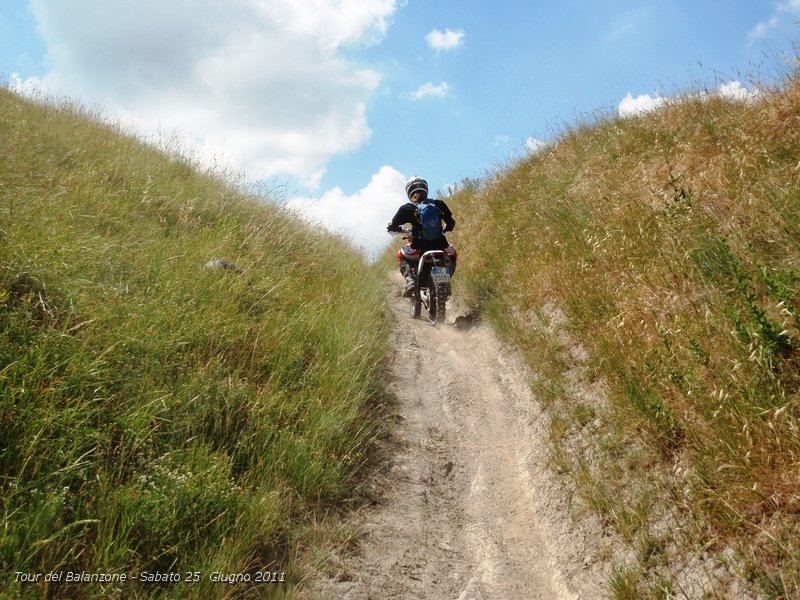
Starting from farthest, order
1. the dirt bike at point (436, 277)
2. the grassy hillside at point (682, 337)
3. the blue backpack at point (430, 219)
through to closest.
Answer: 1. the blue backpack at point (430, 219)
2. the dirt bike at point (436, 277)
3. the grassy hillside at point (682, 337)

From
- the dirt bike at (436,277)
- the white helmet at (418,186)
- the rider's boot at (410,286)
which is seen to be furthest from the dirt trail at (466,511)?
the white helmet at (418,186)

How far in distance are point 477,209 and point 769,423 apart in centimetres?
986

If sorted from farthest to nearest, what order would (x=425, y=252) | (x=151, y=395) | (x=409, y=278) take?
(x=409, y=278) < (x=425, y=252) < (x=151, y=395)

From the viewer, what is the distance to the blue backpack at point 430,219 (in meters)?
8.77

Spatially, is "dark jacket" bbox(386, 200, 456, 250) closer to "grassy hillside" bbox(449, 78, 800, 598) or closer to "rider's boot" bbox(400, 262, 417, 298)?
"rider's boot" bbox(400, 262, 417, 298)

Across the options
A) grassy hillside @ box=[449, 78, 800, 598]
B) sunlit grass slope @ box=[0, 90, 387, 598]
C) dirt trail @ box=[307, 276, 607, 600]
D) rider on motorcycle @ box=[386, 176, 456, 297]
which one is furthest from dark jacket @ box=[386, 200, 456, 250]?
dirt trail @ box=[307, 276, 607, 600]

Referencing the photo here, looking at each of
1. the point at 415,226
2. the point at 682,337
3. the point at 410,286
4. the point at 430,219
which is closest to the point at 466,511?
the point at 682,337

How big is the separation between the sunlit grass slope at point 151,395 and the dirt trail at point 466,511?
0.35m

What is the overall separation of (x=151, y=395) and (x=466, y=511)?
234cm

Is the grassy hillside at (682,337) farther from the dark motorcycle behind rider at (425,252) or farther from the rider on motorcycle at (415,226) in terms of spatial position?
the rider on motorcycle at (415,226)

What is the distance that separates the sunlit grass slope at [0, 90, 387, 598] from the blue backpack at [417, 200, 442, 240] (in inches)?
125

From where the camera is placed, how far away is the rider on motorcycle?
8913mm

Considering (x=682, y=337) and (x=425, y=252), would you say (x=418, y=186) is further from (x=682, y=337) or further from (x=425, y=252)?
(x=682, y=337)

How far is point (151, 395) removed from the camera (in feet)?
10.3
